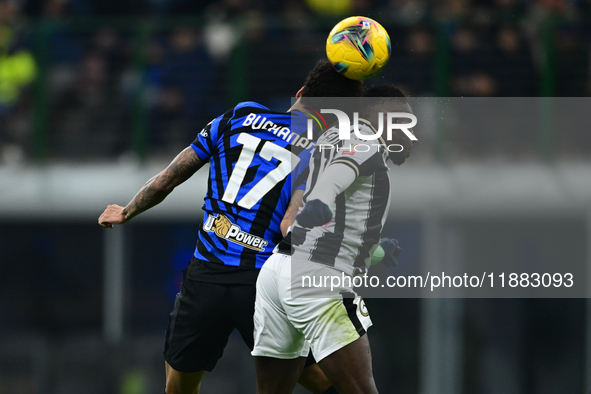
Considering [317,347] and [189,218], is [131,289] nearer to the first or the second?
[189,218]

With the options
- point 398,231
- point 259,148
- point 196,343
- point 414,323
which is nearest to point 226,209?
point 259,148

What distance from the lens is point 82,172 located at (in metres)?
7.93

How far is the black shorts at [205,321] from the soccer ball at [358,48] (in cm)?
107

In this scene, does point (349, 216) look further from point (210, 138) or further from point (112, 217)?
point (112, 217)

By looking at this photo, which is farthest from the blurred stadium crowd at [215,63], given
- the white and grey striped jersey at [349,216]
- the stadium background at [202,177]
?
the white and grey striped jersey at [349,216]

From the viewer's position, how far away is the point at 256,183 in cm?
334

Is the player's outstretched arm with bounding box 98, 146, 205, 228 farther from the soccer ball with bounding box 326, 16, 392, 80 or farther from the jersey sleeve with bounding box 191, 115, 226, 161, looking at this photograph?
the soccer ball with bounding box 326, 16, 392, 80

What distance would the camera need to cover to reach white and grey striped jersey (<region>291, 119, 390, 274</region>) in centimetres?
294

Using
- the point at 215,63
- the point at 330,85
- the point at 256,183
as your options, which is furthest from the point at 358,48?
the point at 215,63

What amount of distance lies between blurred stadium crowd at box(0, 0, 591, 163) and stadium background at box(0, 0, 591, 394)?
0.05 feet

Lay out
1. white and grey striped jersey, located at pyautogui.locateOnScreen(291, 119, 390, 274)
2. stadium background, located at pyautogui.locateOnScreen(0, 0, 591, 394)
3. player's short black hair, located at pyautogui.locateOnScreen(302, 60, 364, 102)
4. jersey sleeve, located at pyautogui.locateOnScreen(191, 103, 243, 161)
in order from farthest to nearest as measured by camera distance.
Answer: stadium background, located at pyautogui.locateOnScreen(0, 0, 591, 394), jersey sleeve, located at pyautogui.locateOnScreen(191, 103, 243, 161), player's short black hair, located at pyautogui.locateOnScreen(302, 60, 364, 102), white and grey striped jersey, located at pyautogui.locateOnScreen(291, 119, 390, 274)

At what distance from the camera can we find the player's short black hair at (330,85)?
10.8ft

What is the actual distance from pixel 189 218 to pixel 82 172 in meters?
1.24

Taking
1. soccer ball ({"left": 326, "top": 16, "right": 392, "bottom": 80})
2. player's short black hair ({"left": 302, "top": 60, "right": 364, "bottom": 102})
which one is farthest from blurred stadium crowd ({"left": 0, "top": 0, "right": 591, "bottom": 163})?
player's short black hair ({"left": 302, "top": 60, "right": 364, "bottom": 102})
